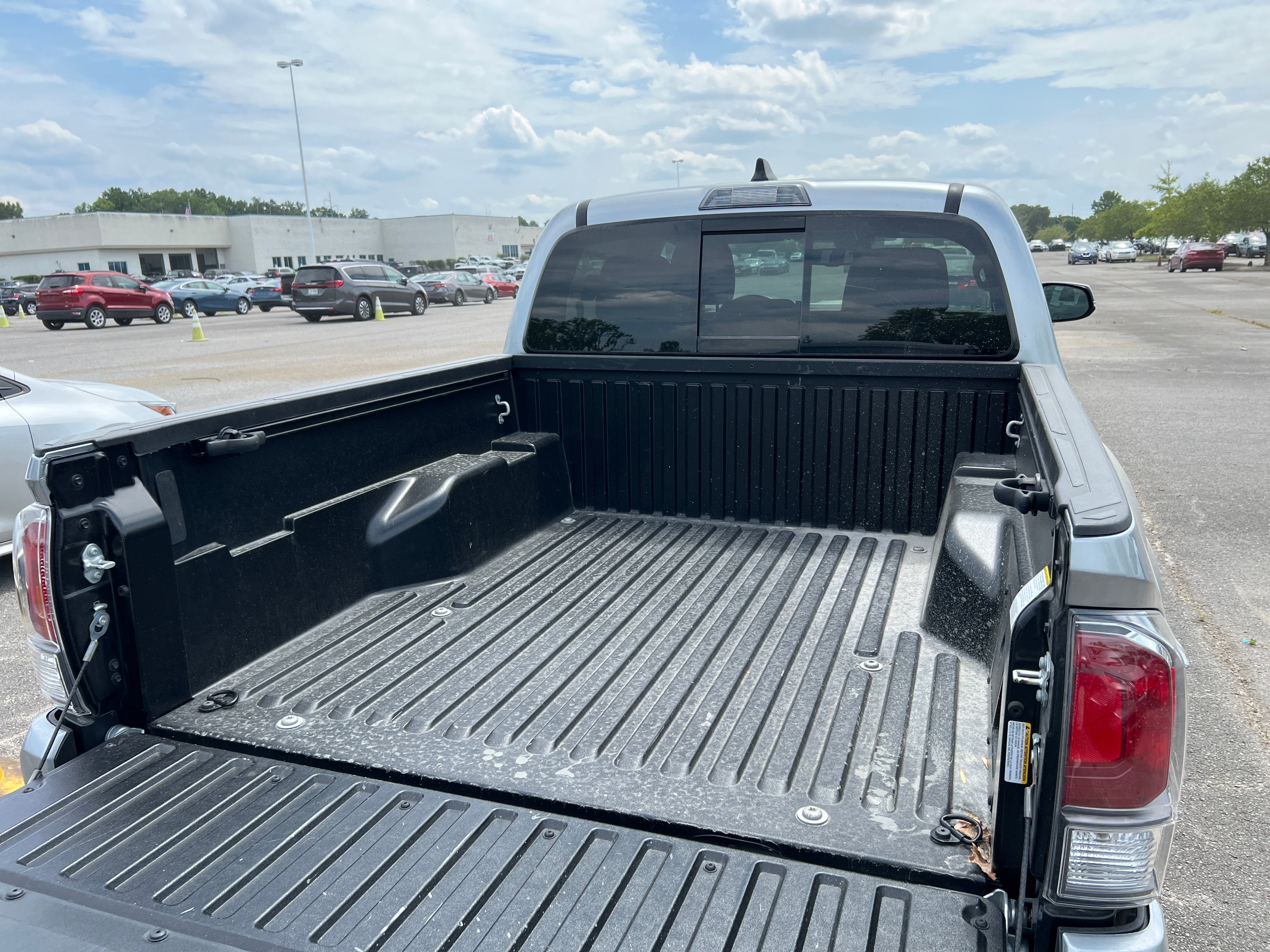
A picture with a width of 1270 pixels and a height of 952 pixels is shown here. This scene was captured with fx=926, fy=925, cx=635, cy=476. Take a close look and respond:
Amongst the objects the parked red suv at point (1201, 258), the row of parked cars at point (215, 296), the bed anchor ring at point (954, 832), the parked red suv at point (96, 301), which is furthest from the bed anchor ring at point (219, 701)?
the parked red suv at point (1201, 258)

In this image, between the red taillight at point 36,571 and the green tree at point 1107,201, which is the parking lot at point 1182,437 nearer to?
the red taillight at point 36,571

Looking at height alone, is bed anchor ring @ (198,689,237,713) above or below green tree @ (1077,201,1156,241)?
below

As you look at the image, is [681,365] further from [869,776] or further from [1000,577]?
[869,776]

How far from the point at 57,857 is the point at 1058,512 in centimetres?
196

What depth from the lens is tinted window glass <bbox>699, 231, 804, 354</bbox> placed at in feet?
12.6

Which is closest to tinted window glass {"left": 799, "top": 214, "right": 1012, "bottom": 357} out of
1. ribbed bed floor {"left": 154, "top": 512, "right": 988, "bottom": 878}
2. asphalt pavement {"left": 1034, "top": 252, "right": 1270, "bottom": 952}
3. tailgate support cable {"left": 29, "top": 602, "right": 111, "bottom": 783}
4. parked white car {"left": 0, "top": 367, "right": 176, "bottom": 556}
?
ribbed bed floor {"left": 154, "top": 512, "right": 988, "bottom": 878}

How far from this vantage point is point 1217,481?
782 centimetres

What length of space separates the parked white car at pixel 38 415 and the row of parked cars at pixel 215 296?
817 inches

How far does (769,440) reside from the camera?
3.96 m

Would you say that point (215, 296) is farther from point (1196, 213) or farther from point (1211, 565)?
point (1196, 213)

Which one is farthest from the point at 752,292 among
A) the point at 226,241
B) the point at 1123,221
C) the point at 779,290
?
the point at 1123,221

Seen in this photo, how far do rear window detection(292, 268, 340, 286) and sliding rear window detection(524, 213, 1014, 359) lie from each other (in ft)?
87.9

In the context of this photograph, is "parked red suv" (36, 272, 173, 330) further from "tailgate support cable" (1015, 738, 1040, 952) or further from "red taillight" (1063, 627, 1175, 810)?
"red taillight" (1063, 627, 1175, 810)

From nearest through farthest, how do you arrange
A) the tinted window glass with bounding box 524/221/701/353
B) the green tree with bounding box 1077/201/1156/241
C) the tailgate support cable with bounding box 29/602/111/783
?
the tailgate support cable with bounding box 29/602/111/783
the tinted window glass with bounding box 524/221/701/353
the green tree with bounding box 1077/201/1156/241
